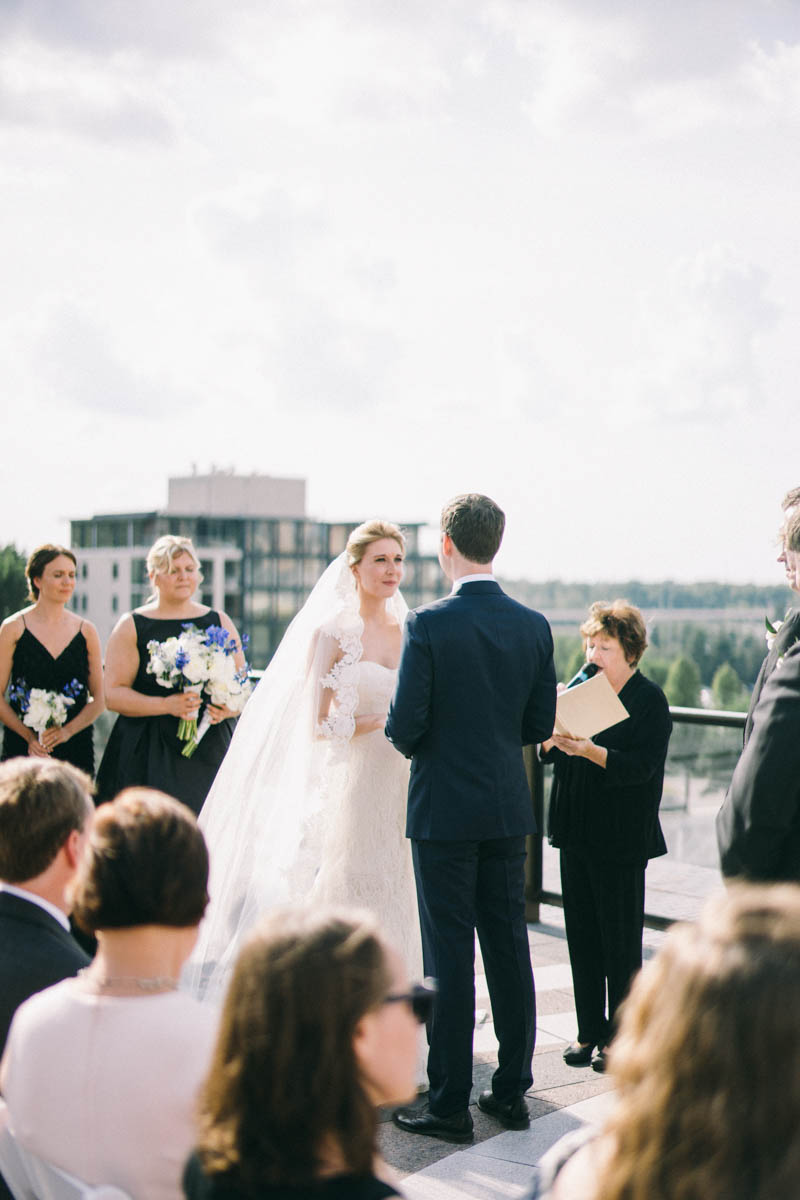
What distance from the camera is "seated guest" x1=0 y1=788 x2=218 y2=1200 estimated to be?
178cm

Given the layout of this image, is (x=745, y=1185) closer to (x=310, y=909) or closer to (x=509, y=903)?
(x=310, y=909)

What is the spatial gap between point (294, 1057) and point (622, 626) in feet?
10.4

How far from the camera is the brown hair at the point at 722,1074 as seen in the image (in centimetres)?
117

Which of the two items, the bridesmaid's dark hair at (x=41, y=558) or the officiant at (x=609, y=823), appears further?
the bridesmaid's dark hair at (x=41, y=558)

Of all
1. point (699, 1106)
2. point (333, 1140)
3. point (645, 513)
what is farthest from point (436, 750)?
point (645, 513)

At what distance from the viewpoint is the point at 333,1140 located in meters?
1.43

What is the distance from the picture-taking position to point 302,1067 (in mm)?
1402

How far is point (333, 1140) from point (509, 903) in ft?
8.62

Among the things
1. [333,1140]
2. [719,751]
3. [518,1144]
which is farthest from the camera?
[719,751]

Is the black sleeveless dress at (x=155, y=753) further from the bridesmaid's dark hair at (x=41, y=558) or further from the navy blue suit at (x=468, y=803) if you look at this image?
the navy blue suit at (x=468, y=803)

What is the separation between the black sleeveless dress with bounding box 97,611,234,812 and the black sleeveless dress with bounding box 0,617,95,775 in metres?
0.46

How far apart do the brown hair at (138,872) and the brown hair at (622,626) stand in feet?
8.62

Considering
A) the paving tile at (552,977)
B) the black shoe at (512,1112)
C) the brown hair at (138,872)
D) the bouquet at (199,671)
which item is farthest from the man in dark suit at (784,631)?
the bouquet at (199,671)

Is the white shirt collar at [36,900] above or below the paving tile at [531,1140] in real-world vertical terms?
above
